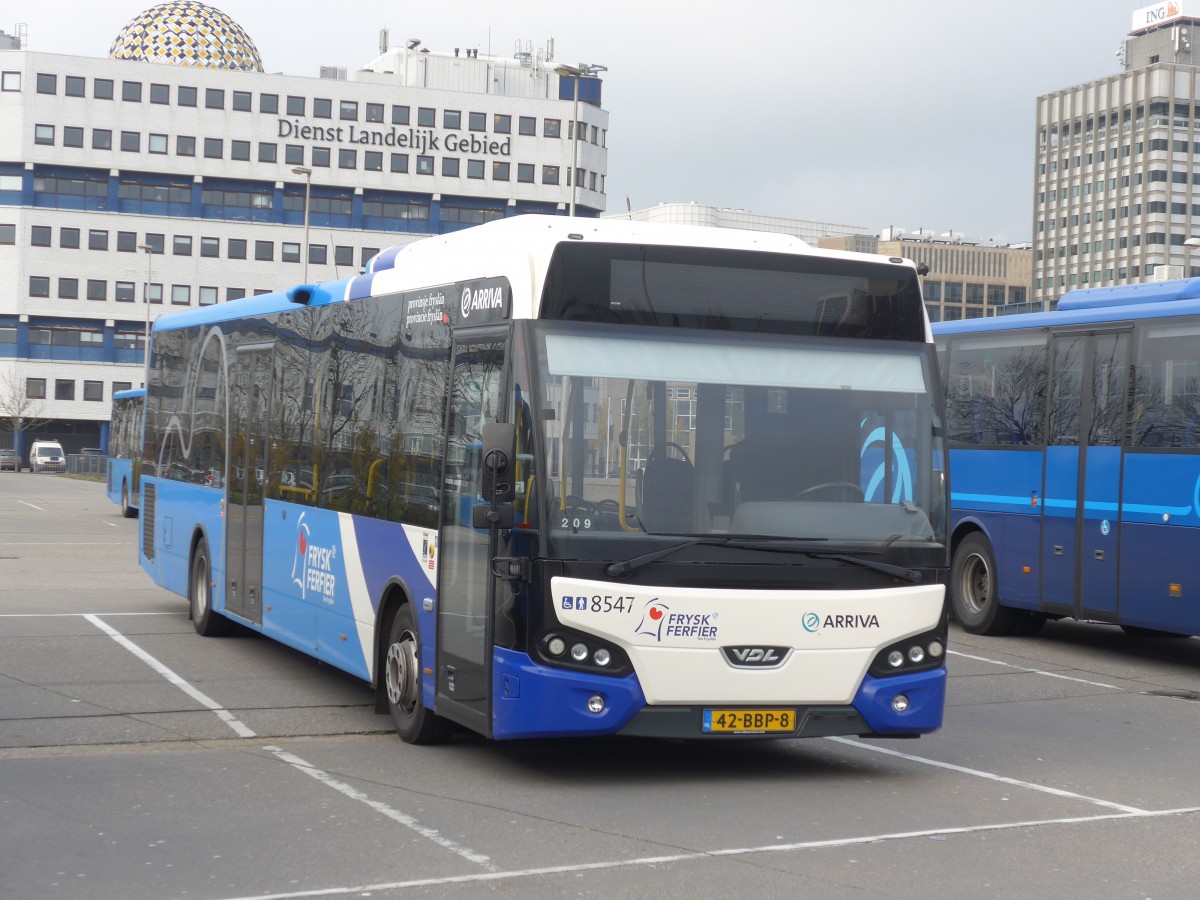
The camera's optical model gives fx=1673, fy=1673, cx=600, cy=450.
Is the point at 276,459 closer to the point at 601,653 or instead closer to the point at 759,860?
the point at 601,653

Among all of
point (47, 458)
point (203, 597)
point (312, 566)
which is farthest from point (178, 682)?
point (47, 458)

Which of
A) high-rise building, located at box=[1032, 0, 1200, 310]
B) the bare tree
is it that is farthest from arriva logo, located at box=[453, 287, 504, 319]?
high-rise building, located at box=[1032, 0, 1200, 310]

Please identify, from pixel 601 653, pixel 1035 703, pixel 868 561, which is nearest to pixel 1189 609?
pixel 1035 703

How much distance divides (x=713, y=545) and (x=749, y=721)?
36.7 inches

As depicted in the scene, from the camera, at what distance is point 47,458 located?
90.7 metres

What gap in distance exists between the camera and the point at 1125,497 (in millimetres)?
14867

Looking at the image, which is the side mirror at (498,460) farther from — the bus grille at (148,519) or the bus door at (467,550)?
the bus grille at (148,519)

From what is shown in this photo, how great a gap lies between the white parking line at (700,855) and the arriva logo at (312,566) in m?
4.81

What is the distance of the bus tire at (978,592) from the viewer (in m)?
16.8

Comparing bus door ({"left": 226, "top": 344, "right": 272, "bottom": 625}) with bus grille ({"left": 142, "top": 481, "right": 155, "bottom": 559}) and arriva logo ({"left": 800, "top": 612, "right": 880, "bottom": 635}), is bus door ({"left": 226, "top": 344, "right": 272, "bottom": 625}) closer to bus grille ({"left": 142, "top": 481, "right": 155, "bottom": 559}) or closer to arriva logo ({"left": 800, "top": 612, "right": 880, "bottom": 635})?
bus grille ({"left": 142, "top": 481, "right": 155, "bottom": 559})

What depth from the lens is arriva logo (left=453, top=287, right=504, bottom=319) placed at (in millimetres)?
8906

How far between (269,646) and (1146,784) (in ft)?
26.7

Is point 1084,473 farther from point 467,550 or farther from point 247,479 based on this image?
point 467,550

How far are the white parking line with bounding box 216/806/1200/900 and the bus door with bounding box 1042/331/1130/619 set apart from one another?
6845mm
